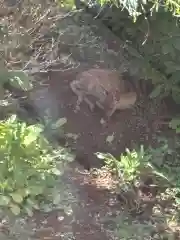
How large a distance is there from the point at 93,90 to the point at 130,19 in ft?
2.26

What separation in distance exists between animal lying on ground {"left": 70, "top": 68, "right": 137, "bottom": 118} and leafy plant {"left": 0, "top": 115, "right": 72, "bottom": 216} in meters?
1.17

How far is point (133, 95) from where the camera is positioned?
4824 millimetres

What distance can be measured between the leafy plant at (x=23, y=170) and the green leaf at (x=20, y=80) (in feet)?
0.94

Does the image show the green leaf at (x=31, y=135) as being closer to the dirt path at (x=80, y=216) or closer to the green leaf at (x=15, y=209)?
the green leaf at (x=15, y=209)

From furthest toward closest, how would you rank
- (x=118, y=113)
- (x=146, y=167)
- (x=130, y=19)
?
(x=118, y=113) → (x=130, y=19) → (x=146, y=167)

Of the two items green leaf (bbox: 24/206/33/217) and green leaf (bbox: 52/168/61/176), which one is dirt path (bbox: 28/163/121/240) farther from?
green leaf (bbox: 52/168/61/176)

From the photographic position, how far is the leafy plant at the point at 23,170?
3.29m

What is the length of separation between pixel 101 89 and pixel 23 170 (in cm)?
159

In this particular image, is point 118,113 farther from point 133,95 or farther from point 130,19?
point 130,19

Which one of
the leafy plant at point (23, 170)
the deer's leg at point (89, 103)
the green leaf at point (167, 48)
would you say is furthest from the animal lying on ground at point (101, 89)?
the leafy plant at point (23, 170)

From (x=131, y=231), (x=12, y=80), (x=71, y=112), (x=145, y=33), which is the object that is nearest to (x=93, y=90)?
(x=71, y=112)

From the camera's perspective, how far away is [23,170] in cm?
333

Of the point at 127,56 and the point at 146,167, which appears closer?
the point at 146,167

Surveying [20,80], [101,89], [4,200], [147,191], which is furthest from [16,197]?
[101,89]
